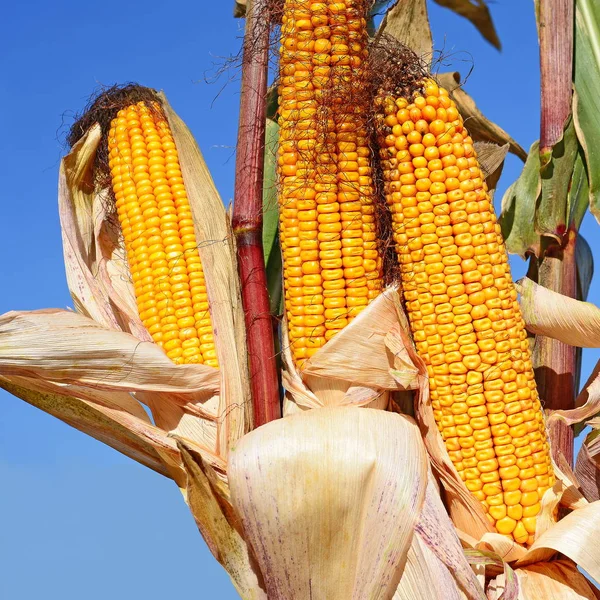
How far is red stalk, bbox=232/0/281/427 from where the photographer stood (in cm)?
198

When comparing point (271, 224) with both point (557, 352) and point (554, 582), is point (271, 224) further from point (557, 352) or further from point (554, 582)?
point (554, 582)

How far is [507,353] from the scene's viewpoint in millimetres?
1870

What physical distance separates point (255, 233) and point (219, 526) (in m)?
0.71

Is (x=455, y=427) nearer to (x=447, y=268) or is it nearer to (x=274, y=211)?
(x=447, y=268)

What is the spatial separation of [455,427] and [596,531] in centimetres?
37

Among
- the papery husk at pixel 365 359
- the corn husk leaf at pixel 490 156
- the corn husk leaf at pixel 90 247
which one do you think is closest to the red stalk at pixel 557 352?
the corn husk leaf at pixel 490 156

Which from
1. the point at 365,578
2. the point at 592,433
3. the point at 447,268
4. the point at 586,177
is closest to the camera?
the point at 365,578

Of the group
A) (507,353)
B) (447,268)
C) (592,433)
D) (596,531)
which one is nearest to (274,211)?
(447,268)

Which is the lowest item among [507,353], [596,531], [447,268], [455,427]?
[596,531]

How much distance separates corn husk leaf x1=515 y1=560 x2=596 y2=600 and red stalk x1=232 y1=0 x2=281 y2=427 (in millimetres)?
694

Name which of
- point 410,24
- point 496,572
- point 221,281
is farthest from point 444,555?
point 410,24

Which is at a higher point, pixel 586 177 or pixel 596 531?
pixel 586 177

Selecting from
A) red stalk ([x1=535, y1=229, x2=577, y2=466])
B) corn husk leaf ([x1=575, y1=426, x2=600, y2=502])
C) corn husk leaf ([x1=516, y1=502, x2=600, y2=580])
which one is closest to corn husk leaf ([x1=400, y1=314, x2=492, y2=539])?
corn husk leaf ([x1=516, y1=502, x2=600, y2=580])

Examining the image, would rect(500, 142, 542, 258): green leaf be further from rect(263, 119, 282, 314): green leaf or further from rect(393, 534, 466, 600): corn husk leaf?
rect(393, 534, 466, 600): corn husk leaf
